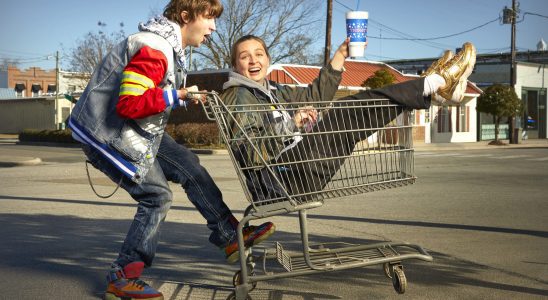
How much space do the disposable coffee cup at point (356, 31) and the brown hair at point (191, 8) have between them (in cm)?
108

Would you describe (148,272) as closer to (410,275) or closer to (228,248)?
(228,248)

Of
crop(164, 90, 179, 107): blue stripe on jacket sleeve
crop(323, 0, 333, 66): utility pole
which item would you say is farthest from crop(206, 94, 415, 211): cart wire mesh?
crop(323, 0, 333, 66): utility pole

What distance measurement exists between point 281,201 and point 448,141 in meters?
37.4

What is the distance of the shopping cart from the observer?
3887mm

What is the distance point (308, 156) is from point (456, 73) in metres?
1.04

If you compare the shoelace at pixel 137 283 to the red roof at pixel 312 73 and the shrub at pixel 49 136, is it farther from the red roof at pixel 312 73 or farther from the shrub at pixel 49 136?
the shrub at pixel 49 136

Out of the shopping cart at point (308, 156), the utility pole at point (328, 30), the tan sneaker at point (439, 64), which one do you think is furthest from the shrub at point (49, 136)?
the tan sneaker at point (439, 64)

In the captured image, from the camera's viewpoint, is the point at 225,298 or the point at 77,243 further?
the point at 77,243

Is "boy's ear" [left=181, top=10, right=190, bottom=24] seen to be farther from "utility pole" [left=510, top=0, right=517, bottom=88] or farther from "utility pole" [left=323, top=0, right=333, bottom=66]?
"utility pole" [left=510, top=0, right=517, bottom=88]

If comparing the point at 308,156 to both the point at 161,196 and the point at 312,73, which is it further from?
the point at 312,73

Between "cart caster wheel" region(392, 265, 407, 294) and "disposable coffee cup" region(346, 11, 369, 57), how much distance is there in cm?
152

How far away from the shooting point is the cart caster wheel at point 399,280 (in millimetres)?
4238

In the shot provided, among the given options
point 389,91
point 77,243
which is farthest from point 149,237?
point 77,243

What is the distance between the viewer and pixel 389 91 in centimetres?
413
